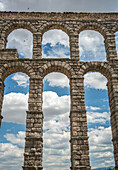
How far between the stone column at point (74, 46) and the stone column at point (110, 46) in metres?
2.48

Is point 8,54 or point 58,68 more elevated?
point 8,54

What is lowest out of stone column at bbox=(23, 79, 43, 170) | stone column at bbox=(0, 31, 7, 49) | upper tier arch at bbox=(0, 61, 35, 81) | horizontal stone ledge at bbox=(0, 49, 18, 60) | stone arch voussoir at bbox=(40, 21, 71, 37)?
stone column at bbox=(23, 79, 43, 170)

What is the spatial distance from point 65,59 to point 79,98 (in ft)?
11.0

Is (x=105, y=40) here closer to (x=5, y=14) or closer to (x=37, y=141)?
(x=5, y=14)

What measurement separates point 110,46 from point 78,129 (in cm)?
730

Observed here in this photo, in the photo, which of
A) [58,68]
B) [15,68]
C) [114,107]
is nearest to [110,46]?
[58,68]

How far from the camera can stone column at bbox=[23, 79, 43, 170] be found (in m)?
11.9

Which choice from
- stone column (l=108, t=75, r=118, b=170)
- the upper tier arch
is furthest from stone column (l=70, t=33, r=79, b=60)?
the upper tier arch

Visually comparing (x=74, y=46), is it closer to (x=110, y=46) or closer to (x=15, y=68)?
(x=110, y=46)

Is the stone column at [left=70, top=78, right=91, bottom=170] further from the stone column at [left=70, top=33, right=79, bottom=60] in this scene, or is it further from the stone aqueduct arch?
the stone column at [left=70, top=33, right=79, bottom=60]

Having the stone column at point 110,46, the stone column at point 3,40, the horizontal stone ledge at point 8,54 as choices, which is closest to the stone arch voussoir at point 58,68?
the horizontal stone ledge at point 8,54

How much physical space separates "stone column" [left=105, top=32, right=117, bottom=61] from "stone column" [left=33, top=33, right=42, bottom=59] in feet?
17.9

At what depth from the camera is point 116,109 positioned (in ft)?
43.8

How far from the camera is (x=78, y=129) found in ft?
41.8
